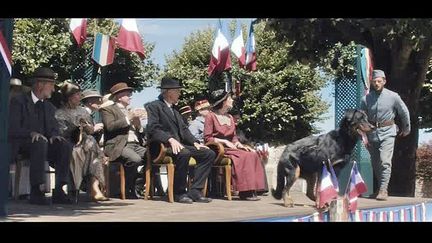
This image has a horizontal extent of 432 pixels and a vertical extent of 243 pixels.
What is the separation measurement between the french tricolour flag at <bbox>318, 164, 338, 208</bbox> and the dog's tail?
316 mm

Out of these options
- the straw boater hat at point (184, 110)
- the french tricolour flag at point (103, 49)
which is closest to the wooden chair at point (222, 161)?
the straw boater hat at point (184, 110)

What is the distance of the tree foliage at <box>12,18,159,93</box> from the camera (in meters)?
4.91

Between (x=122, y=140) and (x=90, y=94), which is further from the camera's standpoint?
(x=122, y=140)

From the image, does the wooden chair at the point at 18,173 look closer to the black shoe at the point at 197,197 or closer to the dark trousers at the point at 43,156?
the dark trousers at the point at 43,156

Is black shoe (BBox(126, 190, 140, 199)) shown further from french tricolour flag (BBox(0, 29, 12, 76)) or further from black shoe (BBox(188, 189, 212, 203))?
french tricolour flag (BBox(0, 29, 12, 76))

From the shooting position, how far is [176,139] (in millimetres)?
5539

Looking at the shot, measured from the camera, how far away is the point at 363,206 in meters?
5.09

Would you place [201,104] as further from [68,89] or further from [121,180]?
[68,89]

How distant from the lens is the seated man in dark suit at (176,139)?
5418 mm

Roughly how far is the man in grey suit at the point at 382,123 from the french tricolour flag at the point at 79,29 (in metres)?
2.23

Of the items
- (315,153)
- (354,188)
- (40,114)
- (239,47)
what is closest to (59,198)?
(40,114)

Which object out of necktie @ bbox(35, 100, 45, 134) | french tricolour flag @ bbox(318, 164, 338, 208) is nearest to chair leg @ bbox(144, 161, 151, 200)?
necktie @ bbox(35, 100, 45, 134)

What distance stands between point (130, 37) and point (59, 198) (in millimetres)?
1250
